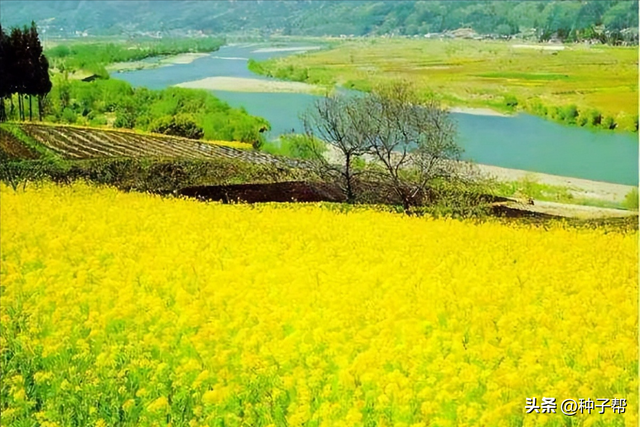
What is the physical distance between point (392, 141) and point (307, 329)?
15.9 ft

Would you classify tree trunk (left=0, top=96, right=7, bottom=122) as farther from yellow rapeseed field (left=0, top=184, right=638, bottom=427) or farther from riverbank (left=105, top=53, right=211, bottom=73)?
yellow rapeseed field (left=0, top=184, right=638, bottom=427)

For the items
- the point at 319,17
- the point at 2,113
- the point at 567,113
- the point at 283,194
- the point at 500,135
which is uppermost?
the point at 319,17

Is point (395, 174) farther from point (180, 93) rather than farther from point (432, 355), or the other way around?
point (432, 355)

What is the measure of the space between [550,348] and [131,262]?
9.11 ft

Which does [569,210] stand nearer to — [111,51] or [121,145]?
[121,145]

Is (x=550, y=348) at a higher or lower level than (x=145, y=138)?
lower

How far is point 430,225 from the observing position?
6598 millimetres

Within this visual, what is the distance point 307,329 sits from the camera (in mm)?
3777

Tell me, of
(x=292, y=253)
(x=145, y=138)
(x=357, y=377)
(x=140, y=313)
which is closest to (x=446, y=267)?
(x=292, y=253)

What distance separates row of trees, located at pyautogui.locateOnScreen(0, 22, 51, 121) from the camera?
24.8 ft

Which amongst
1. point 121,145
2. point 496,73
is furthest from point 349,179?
point 496,73

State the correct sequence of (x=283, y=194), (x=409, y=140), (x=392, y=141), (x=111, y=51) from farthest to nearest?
(x=111, y=51)
(x=409, y=140)
(x=392, y=141)
(x=283, y=194)

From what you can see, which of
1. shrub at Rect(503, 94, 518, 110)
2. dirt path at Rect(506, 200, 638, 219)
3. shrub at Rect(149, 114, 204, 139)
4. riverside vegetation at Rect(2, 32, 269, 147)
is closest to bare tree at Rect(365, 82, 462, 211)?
dirt path at Rect(506, 200, 638, 219)

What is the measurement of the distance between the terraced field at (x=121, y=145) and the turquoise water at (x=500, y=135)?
69 centimetres
